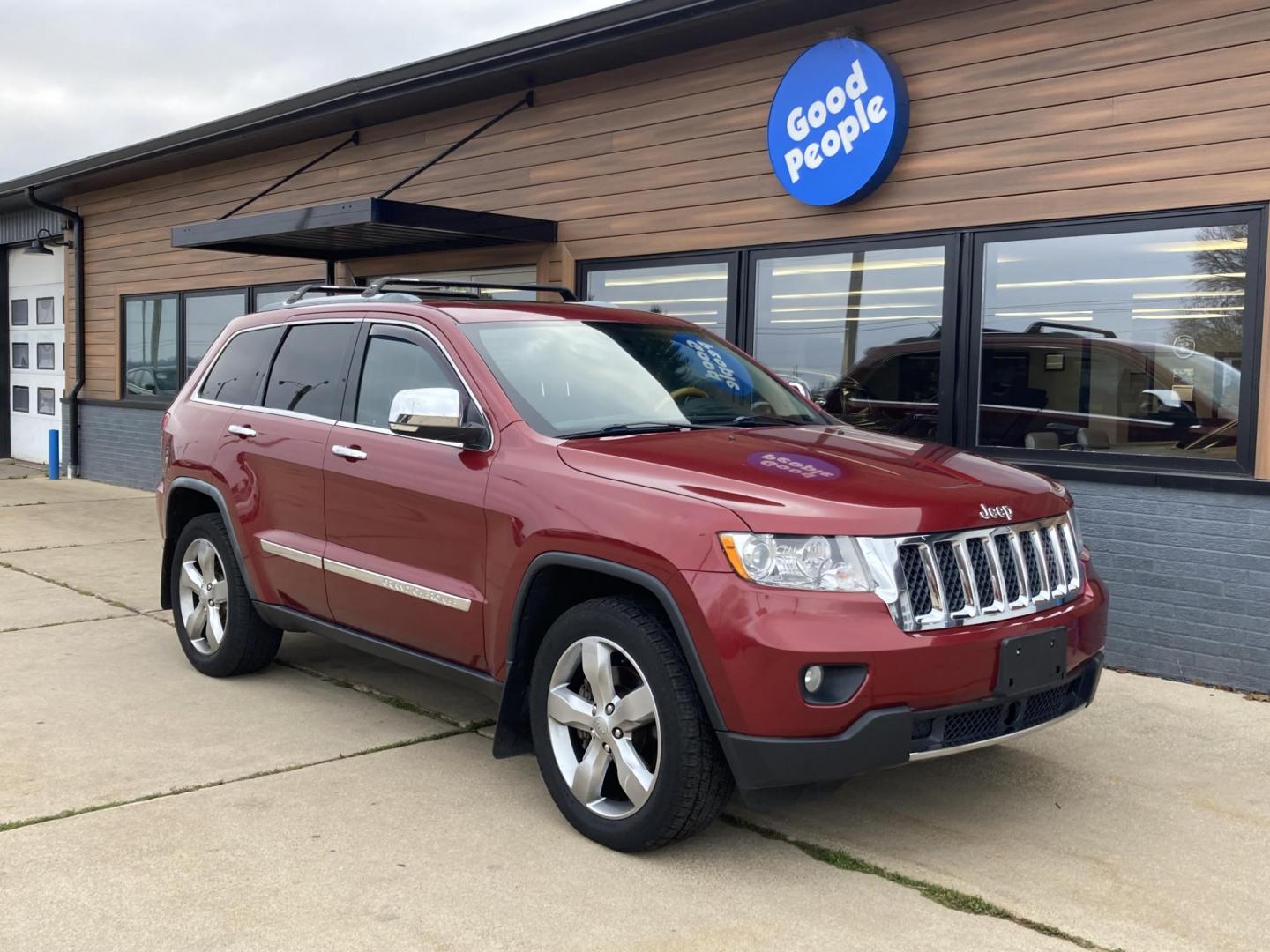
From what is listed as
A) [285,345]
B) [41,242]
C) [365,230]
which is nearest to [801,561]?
[285,345]

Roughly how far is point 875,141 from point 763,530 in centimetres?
475

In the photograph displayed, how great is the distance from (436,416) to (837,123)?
15.1 feet

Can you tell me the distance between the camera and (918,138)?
7.49 m

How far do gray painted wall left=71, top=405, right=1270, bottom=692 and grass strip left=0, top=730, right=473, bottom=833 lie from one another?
3706 millimetres

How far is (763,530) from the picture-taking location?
11.5ft

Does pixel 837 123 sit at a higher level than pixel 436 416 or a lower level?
higher

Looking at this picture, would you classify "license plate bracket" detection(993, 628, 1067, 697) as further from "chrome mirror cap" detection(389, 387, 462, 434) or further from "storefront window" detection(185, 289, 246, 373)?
"storefront window" detection(185, 289, 246, 373)

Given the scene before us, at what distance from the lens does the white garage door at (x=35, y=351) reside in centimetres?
1759

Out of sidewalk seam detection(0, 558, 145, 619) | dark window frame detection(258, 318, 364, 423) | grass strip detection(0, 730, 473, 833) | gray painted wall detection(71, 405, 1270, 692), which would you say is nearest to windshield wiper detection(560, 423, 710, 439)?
dark window frame detection(258, 318, 364, 423)

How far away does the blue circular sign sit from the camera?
746 centimetres

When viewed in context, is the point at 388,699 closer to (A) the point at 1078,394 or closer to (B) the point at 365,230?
(A) the point at 1078,394

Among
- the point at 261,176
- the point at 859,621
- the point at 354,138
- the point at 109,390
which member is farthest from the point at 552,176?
the point at 109,390

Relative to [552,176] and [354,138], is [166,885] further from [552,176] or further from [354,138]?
[354,138]

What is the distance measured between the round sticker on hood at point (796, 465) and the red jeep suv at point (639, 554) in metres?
0.02
